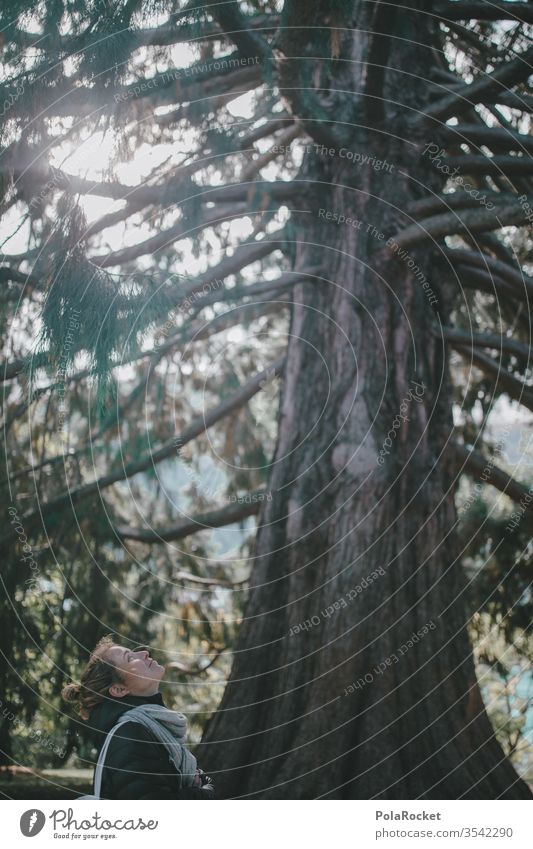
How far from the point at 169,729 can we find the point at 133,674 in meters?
0.23

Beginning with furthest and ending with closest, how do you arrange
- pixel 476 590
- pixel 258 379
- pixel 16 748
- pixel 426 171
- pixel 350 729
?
pixel 476 590, pixel 16 748, pixel 258 379, pixel 426 171, pixel 350 729

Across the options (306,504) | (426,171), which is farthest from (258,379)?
(426,171)

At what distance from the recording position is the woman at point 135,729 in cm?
271

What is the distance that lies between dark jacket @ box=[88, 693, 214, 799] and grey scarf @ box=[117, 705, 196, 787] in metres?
0.02

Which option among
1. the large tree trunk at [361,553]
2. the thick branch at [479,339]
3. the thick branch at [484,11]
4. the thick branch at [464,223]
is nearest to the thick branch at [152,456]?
the large tree trunk at [361,553]

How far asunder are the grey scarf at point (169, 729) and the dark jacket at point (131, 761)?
0.8 inches

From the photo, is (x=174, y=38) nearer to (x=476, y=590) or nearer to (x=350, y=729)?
(x=350, y=729)

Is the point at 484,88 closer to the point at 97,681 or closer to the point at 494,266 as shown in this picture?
the point at 494,266

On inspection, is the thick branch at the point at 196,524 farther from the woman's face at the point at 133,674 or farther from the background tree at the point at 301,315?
the woman's face at the point at 133,674

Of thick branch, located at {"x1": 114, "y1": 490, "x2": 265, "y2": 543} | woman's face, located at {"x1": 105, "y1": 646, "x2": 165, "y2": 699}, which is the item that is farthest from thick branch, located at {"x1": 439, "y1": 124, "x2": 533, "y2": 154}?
woman's face, located at {"x1": 105, "y1": 646, "x2": 165, "y2": 699}

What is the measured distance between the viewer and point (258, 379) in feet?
15.4

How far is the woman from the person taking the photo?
8.90ft

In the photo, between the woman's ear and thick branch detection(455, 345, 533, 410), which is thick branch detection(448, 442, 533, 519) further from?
the woman's ear

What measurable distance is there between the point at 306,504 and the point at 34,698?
2225 mm
